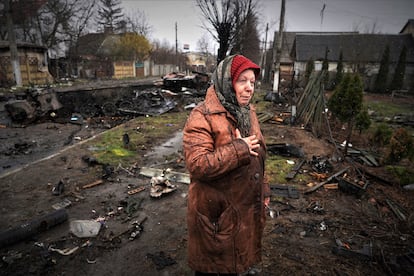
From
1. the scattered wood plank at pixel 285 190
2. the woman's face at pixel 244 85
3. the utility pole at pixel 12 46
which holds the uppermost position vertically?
the utility pole at pixel 12 46

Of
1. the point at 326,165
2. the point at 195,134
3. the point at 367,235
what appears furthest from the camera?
the point at 326,165

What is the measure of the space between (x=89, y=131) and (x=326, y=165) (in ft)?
26.6

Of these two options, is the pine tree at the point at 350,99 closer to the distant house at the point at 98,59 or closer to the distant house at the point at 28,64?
the distant house at the point at 28,64

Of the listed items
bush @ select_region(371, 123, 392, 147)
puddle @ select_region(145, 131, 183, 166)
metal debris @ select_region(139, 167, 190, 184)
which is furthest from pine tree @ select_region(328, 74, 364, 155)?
puddle @ select_region(145, 131, 183, 166)

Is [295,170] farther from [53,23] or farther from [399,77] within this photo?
[53,23]

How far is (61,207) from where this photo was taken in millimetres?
4086

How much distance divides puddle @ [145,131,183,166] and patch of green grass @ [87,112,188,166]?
247mm

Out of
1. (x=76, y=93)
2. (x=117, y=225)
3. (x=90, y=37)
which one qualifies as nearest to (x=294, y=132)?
(x=117, y=225)

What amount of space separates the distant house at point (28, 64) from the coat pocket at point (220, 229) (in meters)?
24.3

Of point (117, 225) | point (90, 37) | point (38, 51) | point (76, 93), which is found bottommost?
point (117, 225)

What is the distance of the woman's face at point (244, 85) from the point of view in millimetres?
1729

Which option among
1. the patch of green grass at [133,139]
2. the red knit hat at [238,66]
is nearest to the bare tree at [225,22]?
the patch of green grass at [133,139]

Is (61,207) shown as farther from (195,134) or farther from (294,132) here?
(294,132)

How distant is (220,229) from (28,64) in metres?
26.2
